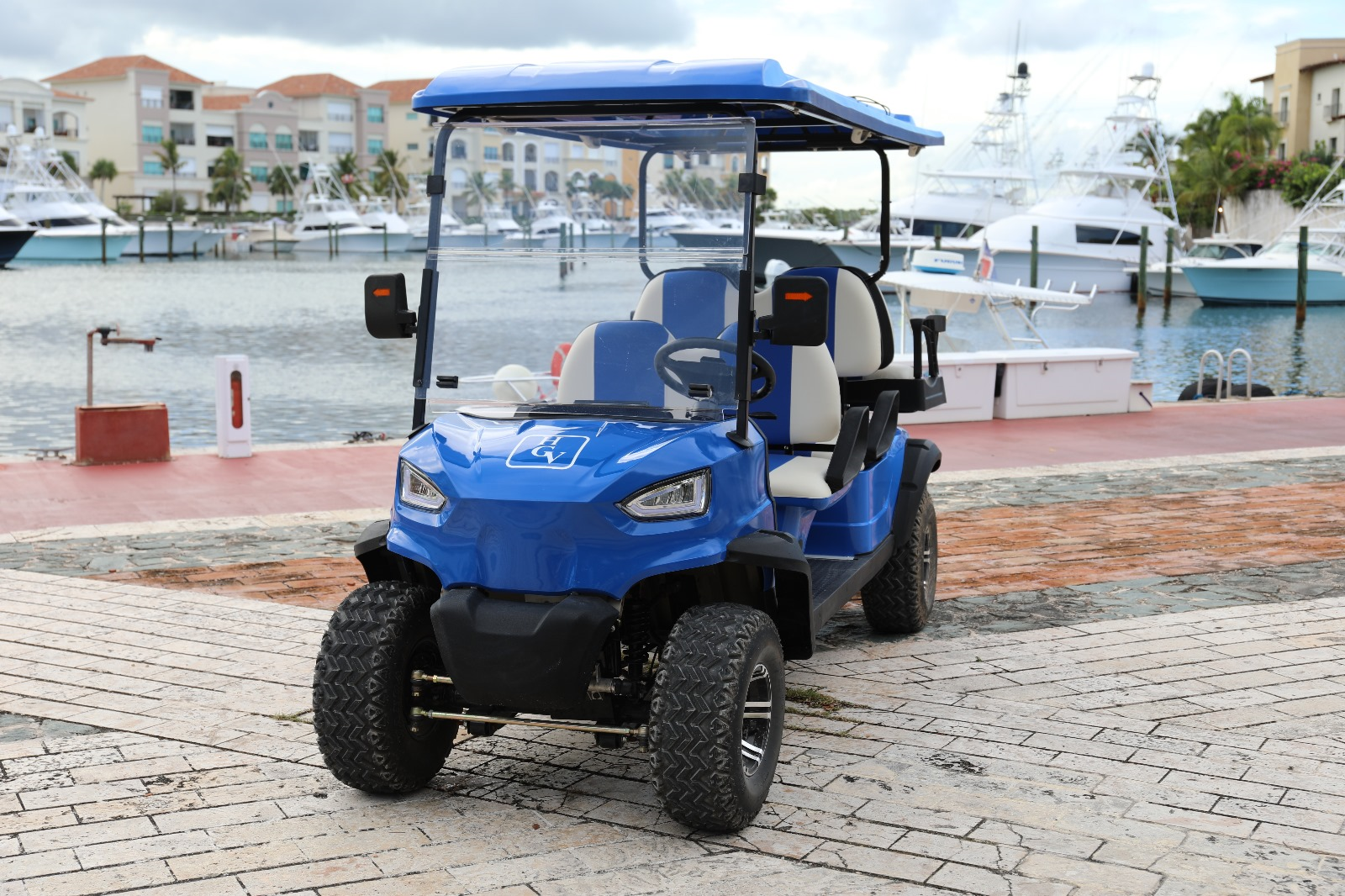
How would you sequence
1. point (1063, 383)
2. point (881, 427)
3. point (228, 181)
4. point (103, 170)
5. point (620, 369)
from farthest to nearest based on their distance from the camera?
point (228, 181), point (103, 170), point (1063, 383), point (881, 427), point (620, 369)

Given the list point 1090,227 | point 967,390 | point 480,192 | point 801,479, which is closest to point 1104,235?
point 1090,227

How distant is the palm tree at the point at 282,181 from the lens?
110m

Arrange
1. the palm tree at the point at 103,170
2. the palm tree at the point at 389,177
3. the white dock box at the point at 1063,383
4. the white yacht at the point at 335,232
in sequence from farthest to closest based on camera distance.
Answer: the palm tree at the point at 389,177, the palm tree at the point at 103,170, the white yacht at the point at 335,232, the white dock box at the point at 1063,383

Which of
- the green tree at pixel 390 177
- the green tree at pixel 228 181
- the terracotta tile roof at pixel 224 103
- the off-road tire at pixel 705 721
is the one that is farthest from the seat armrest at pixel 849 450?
the terracotta tile roof at pixel 224 103

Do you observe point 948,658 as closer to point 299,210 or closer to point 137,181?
point 299,210

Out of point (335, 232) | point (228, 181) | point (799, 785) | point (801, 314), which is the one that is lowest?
point (799, 785)

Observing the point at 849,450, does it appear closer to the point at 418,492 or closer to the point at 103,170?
the point at 418,492

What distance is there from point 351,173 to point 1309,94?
7073 cm

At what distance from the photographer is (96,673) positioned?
559cm

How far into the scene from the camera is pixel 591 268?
4.89m

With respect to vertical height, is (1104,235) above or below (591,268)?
above

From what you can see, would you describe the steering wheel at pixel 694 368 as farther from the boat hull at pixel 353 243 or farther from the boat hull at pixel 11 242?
the boat hull at pixel 353 243

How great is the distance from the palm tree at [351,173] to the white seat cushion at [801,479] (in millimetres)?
109601

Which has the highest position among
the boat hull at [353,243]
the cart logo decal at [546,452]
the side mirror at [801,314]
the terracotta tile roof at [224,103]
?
the terracotta tile roof at [224,103]
